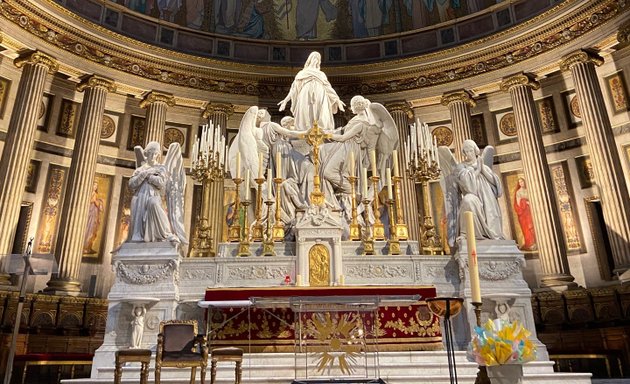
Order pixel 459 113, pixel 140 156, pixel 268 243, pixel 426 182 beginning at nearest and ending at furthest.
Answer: pixel 268 243 → pixel 140 156 → pixel 426 182 → pixel 459 113

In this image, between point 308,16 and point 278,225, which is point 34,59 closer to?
point 308,16

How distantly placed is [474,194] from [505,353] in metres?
5.35

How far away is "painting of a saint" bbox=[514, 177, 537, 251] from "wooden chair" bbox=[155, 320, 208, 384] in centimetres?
1406

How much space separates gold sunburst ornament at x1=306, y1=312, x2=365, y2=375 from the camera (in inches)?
215

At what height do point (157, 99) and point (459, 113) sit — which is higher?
point (157, 99)

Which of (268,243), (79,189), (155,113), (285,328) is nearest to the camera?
(285,328)

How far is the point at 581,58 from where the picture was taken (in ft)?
50.8

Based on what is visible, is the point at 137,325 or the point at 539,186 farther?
the point at 539,186

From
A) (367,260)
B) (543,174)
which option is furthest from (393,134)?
(543,174)

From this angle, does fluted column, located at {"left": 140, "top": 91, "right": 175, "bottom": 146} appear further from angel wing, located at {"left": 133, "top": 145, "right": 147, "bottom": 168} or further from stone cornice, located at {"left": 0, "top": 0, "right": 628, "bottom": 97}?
angel wing, located at {"left": 133, "top": 145, "right": 147, "bottom": 168}

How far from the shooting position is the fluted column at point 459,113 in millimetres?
17250

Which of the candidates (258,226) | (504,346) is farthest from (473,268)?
(258,226)

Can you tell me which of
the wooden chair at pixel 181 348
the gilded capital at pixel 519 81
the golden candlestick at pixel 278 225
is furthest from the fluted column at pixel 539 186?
the wooden chair at pixel 181 348

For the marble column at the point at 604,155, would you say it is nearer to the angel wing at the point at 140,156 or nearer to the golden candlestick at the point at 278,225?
the golden candlestick at the point at 278,225
